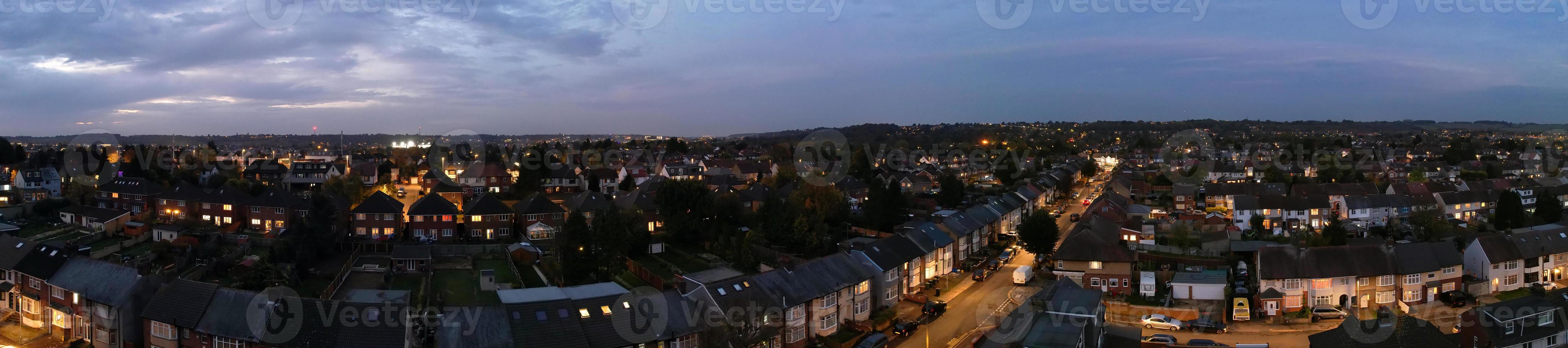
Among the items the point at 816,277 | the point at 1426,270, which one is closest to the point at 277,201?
the point at 816,277

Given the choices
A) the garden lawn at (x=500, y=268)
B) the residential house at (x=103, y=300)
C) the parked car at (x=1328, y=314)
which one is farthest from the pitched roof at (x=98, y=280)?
the parked car at (x=1328, y=314)

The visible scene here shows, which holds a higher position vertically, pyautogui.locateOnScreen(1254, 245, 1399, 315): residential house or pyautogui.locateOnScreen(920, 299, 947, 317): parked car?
pyautogui.locateOnScreen(1254, 245, 1399, 315): residential house

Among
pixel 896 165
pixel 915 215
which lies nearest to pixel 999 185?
pixel 896 165

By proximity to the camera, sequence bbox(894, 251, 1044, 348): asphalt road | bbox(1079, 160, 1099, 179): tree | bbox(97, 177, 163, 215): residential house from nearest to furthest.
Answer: bbox(894, 251, 1044, 348): asphalt road, bbox(97, 177, 163, 215): residential house, bbox(1079, 160, 1099, 179): tree

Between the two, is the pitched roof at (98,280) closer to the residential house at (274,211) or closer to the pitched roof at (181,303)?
the pitched roof at (181,303)

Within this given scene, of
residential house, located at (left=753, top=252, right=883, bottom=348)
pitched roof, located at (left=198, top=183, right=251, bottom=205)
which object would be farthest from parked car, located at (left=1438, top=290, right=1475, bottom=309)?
pitched roof, located at (left=198, top=183, right=251, bottom=205)

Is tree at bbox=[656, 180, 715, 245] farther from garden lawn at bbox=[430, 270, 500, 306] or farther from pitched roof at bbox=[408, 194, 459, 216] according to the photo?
pitched roof at bbox=[408, 194, 459, 216]
